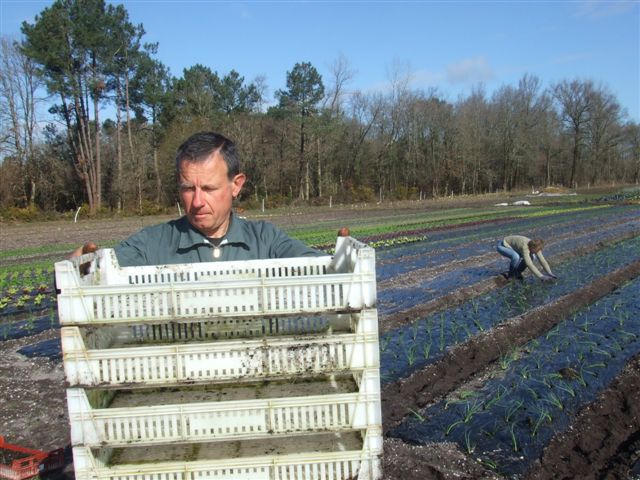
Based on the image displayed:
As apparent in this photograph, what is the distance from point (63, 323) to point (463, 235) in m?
16.8

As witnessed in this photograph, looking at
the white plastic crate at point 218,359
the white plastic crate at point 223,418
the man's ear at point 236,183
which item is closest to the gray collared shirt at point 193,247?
the man's ear at point 236,183

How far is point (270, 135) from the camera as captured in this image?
49625mm

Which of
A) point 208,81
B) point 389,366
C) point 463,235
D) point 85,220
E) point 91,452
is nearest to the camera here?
point 91,452

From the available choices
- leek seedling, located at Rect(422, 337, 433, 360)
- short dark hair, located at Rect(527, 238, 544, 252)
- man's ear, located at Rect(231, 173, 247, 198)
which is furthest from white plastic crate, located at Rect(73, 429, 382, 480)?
short dark hair, located at Rect(527, 238, 544, 252)

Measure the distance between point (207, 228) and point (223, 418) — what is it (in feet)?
3.27

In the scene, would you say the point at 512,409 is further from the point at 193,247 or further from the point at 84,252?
the point at 84,252

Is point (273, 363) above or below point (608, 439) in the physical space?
above

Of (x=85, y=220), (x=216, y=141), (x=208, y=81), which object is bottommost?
(x=85, y=220)

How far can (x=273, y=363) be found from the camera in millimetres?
1889

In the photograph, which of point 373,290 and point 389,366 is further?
point 389,366

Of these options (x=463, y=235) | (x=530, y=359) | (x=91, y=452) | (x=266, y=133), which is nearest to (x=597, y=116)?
(x=266, y=133)

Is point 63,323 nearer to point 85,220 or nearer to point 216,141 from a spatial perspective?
point 216,141

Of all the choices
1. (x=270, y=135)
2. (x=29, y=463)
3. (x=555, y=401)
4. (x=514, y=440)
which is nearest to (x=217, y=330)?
(x=29, y=463)

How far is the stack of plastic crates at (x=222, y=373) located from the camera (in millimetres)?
1823
